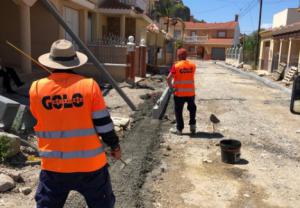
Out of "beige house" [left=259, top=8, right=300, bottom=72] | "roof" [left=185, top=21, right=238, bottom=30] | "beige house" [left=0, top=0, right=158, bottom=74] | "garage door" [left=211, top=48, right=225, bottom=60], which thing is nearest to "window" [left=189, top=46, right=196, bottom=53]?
"garage door" [left=211, top=48, right=225, bottom=60]

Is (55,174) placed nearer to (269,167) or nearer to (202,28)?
(269,167)

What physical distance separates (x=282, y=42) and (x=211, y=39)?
163 ft

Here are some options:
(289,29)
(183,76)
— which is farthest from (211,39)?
(183,76)

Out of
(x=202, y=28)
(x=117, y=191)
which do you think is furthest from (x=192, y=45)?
(x=117, y=191)

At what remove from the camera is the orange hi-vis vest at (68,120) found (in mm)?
2830

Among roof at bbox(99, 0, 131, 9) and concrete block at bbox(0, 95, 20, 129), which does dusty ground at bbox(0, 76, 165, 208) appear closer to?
concrete block at bbox(0, 95, 20, 129)

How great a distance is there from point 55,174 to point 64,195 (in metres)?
0.19

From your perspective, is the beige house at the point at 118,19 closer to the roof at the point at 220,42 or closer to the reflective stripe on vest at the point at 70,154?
the reflective stripe on vest at the point at 70,154

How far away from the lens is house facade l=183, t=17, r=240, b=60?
76556 millimetres

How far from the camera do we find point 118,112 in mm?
10336

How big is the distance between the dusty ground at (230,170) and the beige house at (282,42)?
1732cm

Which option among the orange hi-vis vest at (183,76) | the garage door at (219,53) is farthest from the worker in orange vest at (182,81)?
the garage door at (219,53)

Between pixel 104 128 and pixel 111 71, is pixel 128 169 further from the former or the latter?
pixel 111 71

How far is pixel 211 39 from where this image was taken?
7875cm
